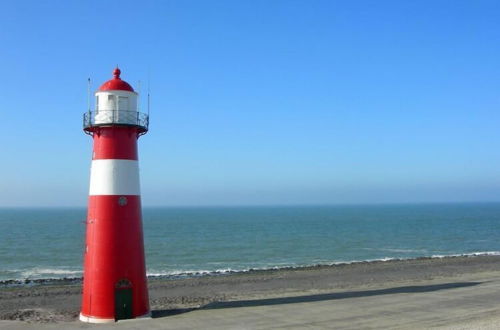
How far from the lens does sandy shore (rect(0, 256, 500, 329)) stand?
662 inches

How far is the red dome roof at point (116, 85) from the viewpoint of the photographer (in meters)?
14.6

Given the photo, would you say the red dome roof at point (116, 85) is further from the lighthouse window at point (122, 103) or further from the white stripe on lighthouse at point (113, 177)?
the white stripe on lighthouse at point (113, 177)

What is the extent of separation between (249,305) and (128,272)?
4.50 meters

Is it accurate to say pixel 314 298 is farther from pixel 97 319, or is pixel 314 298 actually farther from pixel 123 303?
pixel 97 319

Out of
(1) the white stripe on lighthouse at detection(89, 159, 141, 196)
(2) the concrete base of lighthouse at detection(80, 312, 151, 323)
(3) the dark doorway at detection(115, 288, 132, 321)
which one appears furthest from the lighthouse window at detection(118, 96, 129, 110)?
(2) the concrete base of lighthouse at detection(80, 312, 151, 323)

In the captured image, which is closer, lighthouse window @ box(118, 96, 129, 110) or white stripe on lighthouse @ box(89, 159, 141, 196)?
white stripe on lighthouse @ box(89, 159, 141, 196)

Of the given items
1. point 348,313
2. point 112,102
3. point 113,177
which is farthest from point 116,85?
point 348,313

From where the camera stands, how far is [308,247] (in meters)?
47.8

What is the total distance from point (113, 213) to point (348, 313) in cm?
719

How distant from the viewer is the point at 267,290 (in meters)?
22.0

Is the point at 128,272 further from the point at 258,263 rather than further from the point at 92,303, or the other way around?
the point at 258,263

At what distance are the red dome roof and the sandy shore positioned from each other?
21.1 feet

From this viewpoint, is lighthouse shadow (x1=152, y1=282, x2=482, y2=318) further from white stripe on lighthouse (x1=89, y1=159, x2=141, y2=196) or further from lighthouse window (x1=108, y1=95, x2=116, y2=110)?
lighthouse window (x1=108, y1=95, x2=116, y2=110)

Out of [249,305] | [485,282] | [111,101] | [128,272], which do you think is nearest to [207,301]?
[249,305]
